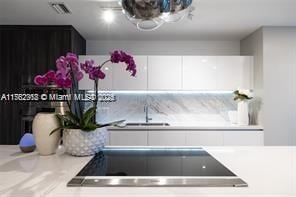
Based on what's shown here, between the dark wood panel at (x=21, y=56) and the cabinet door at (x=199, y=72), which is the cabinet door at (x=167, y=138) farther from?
the dark wood panel at (x=21, y=56)

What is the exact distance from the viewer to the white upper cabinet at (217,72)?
374 cm

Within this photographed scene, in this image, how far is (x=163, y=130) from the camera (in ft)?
11.5

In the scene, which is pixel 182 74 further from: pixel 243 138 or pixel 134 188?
pixel 134 188

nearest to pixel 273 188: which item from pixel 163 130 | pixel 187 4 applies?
pixel 187 4

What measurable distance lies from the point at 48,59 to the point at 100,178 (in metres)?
2.93

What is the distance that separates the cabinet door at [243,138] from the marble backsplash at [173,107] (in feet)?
1.97

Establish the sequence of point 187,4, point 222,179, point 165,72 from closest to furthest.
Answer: point 222,179 < point 187,4 < point 165,72

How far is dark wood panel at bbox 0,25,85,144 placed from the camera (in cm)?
347

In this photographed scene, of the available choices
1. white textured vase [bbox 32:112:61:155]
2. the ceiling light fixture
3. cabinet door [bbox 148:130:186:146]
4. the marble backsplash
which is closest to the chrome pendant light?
white textured vase [bbox 32:112:61:155]

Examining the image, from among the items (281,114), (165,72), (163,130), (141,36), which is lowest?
(163,130)

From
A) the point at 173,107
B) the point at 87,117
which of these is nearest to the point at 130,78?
the point at 173,107

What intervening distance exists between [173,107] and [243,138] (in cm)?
119

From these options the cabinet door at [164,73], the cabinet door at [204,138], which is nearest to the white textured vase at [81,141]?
the cabinet door at [204,138]

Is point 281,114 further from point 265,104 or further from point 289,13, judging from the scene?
point 289,13
